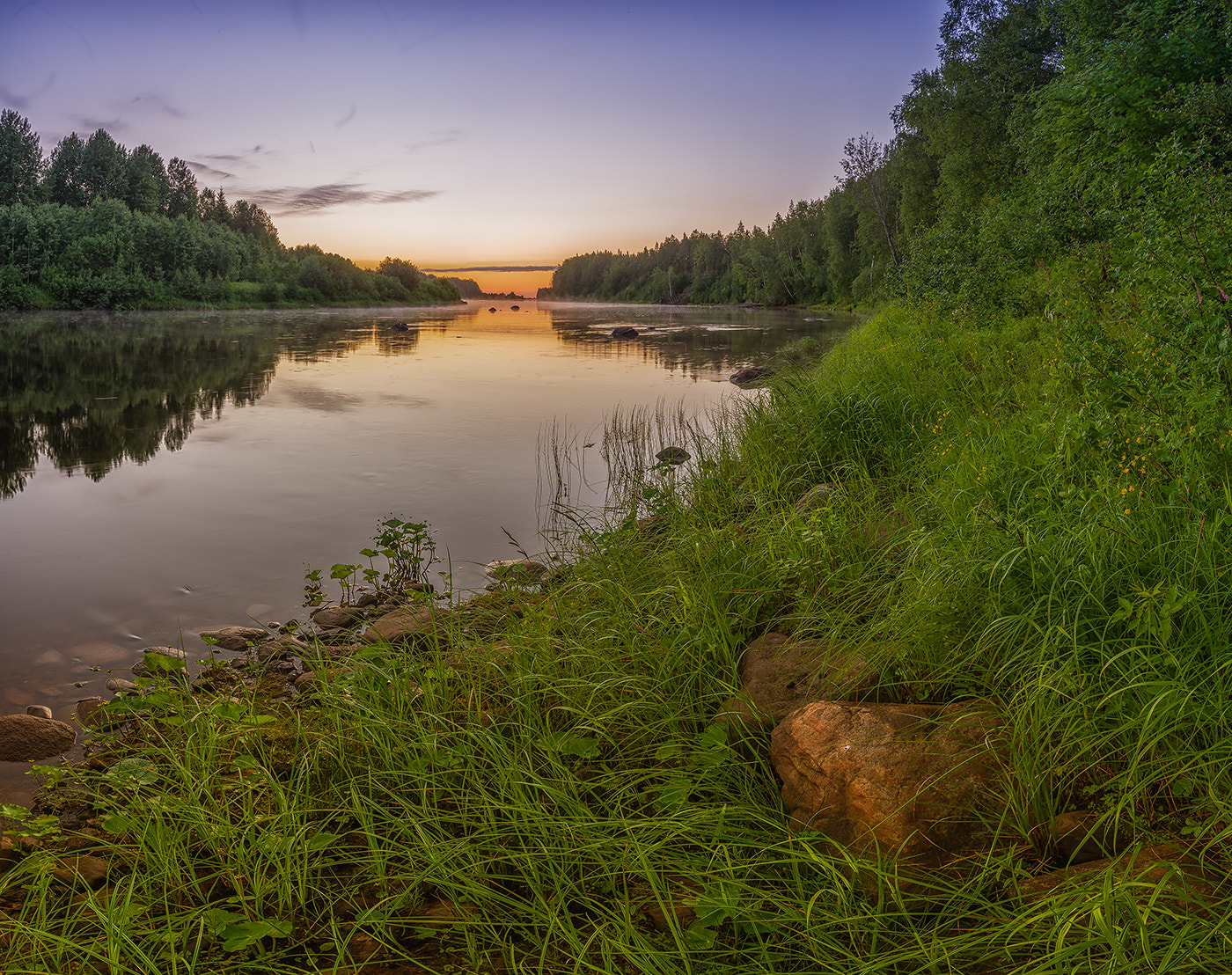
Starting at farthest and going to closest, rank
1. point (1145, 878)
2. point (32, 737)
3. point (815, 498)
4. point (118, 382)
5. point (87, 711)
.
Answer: point (118, 382)
point (815, 498)
point (87, 711)
point (32, 737)
point (1145, 878)

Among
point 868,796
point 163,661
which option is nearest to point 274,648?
point 163,661

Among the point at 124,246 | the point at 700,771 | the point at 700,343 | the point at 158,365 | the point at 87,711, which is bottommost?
the point at 87,711

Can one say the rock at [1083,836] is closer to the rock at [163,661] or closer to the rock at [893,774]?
the rock at [893,774]

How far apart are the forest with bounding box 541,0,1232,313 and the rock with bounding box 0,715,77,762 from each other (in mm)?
7507

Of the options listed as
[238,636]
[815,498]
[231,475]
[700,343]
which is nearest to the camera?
[238,636]

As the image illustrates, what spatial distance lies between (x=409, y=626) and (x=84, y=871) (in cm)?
259

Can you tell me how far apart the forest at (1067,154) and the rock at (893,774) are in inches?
129

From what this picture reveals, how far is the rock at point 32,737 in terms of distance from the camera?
14.0ft

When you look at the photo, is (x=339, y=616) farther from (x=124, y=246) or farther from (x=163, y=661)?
(x=124, y=246)

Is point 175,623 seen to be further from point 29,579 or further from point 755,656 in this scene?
point 755,656

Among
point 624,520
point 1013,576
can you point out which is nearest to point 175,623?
point 624,520

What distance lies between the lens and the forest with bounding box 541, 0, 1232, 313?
6.52m

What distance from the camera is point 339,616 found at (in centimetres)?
636

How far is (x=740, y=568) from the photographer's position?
489 cm
